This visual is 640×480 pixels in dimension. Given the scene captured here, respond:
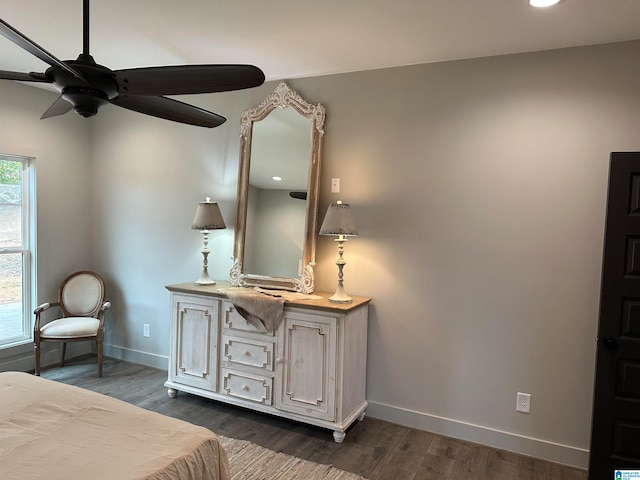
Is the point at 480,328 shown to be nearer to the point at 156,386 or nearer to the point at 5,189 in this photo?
the point at 156,386

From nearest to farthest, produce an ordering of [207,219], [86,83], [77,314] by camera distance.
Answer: [86,83], [207,219], [77,314]

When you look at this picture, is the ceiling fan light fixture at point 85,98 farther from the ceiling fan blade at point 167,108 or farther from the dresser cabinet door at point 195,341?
the dresser cabinet door at point 195,341

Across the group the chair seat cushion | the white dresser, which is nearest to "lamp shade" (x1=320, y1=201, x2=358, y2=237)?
the white dresser

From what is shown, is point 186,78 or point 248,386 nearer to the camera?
point 186,78

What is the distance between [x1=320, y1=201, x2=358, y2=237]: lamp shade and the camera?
295 centimetres

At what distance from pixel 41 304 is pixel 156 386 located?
1441 millimetres

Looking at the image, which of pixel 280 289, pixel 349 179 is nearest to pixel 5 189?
pixel 280 289

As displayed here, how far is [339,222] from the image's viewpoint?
2.96 meters

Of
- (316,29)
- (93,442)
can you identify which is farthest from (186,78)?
(93,442)

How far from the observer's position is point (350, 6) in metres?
2.23

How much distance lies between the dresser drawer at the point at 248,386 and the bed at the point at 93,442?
1.25 m

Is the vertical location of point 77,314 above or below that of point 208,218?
below

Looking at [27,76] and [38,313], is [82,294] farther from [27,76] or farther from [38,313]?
[27,76]

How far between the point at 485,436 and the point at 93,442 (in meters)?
2.37
